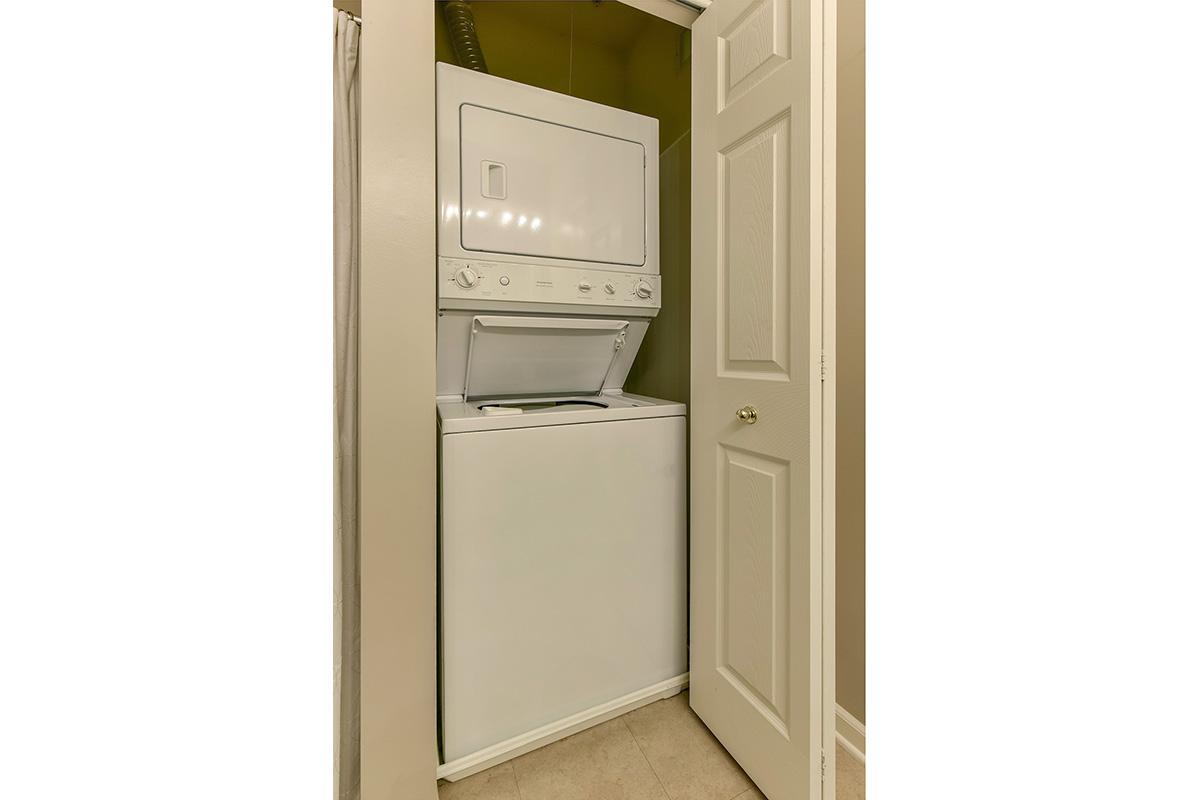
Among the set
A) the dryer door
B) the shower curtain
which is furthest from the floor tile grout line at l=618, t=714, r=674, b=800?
the dryer door

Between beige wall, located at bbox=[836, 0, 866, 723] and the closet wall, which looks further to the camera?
the closet wall

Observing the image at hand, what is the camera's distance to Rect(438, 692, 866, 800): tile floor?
126 centimetres

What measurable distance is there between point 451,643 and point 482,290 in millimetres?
980

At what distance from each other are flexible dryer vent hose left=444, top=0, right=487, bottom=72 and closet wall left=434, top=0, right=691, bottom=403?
0.33ft

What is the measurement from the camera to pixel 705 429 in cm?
147

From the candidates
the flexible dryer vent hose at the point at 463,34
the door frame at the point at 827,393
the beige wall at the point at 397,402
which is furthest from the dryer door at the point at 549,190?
the door frame at the point at 827,393

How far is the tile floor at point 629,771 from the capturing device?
4.12 ft

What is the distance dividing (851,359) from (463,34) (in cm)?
179

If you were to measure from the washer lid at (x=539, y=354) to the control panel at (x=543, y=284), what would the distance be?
0.08m

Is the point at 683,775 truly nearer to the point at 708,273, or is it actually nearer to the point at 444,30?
the point at 708,273

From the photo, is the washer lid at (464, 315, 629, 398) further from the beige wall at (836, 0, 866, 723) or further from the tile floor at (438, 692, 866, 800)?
the tile floor at (438, 692, 866, 800)

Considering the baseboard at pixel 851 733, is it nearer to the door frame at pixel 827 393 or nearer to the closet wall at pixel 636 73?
the door frame at pixel 827 393

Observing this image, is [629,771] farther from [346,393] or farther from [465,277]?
[465,277]
